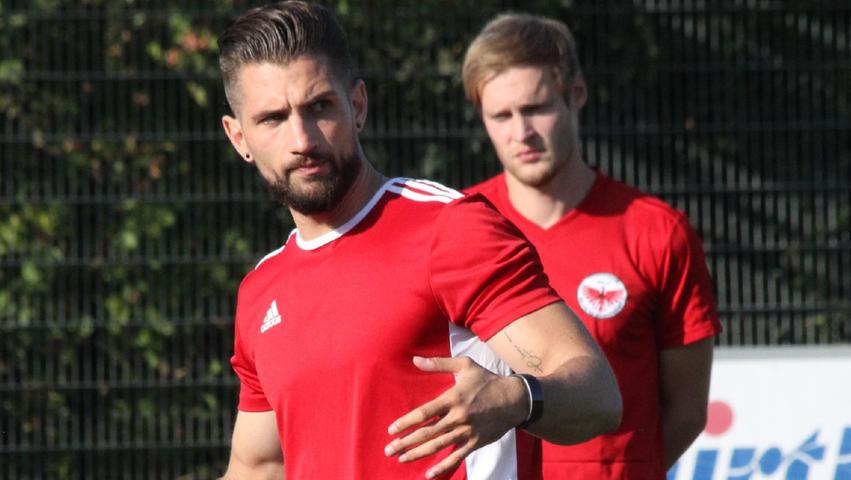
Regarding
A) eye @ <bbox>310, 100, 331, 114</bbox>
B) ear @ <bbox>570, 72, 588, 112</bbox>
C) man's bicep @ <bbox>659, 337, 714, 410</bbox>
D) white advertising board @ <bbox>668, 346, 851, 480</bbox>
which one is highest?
eye @ <bbox>310, 100, 331, 114</bbox>

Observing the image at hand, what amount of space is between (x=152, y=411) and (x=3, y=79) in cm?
163

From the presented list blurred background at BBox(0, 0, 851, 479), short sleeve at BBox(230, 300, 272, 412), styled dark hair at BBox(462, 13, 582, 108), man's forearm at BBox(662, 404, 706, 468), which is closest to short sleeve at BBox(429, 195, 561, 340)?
short sleeve at BBox(230, 300, 272, 412)

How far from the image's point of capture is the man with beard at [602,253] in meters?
3.78

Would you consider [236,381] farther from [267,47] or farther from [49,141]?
[267,47]

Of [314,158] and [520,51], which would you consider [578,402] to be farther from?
[520,51]

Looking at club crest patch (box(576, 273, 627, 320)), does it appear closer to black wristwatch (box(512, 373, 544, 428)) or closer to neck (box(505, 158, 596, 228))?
neck (box(505, 158, 596, 228))

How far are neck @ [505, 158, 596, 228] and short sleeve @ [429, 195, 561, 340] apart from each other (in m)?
1.41

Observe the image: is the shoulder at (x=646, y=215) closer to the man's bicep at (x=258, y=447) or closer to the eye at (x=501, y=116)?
the eye at (x=501, y=116)

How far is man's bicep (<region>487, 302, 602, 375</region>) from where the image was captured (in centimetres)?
245

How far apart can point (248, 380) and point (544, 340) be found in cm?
96

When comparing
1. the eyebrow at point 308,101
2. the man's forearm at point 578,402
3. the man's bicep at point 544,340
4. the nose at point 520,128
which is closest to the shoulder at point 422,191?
the eyebrow at point 308,101

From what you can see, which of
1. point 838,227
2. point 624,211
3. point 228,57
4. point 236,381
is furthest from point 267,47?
point 838,227

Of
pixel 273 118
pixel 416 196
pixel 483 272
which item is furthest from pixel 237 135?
pixel 483 272

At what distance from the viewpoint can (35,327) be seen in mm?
6133
